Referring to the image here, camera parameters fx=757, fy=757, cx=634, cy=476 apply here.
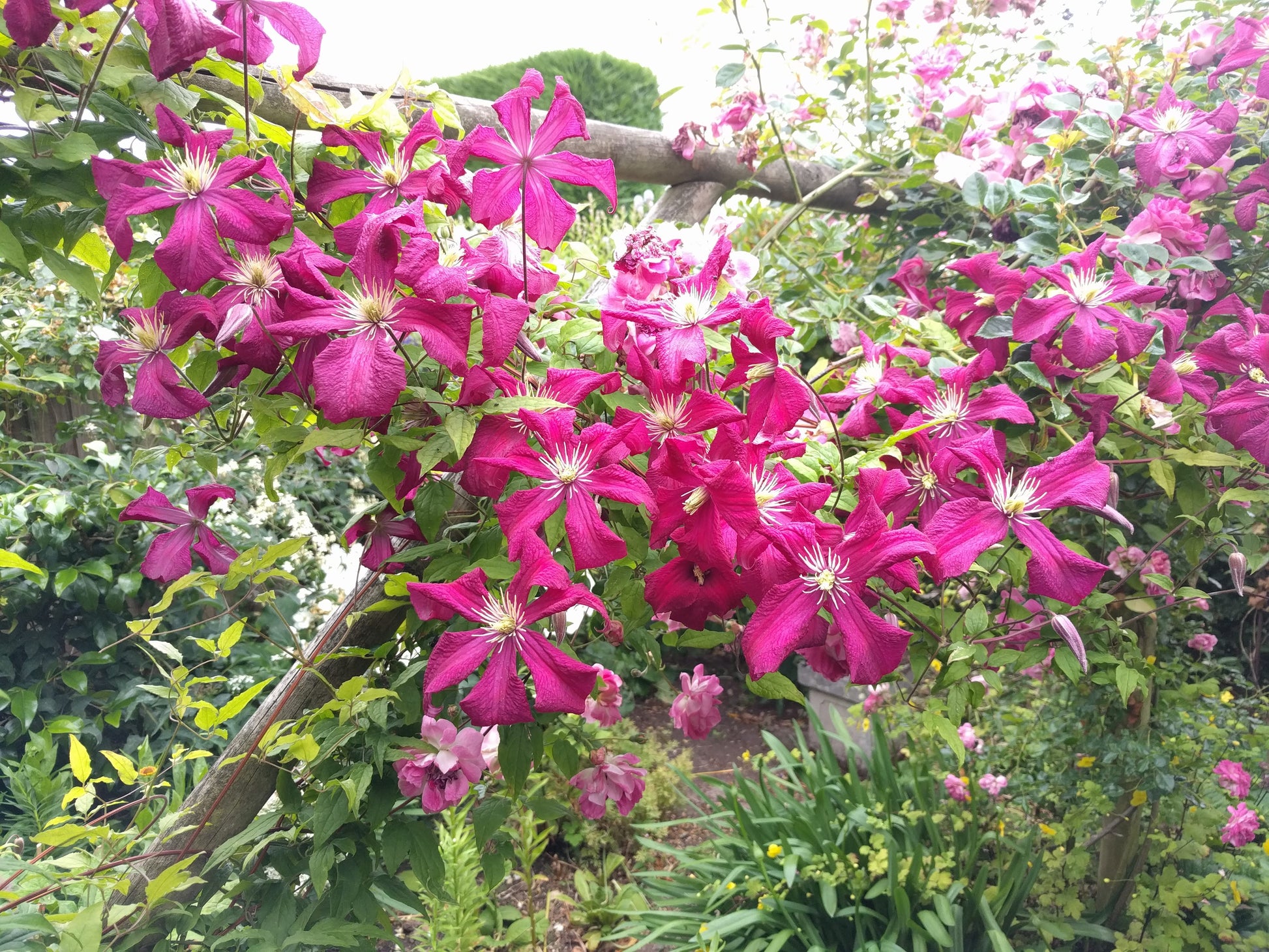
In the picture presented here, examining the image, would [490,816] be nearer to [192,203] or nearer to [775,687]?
[775,687]

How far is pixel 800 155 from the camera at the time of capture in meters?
1.88

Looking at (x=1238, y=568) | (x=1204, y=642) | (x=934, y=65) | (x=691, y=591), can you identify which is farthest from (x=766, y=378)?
(x=1204, y=642)

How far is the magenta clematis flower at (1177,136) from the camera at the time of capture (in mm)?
1006

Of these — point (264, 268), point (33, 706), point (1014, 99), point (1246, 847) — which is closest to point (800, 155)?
point (1014, 99)

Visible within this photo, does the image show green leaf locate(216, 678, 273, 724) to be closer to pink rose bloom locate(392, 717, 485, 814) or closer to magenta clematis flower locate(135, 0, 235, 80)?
pink rose bloom locate(392, 717, 485, 814)

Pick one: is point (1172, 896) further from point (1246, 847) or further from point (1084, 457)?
point (1084, 457)

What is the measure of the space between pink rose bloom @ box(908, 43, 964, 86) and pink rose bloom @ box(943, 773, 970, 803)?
63.7 inches

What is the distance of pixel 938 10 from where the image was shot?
168 cm

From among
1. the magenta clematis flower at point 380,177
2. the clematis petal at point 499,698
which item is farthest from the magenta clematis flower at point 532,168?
the clematis petal at point 499,698

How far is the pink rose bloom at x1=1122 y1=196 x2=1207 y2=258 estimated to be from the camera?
1.03 meters

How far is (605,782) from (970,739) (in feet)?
4.30

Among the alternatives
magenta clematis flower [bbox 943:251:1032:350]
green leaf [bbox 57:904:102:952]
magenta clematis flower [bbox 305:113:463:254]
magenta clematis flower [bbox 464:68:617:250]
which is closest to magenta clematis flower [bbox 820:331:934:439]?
magenta clematis flower [bbox 943:251:1032:350]

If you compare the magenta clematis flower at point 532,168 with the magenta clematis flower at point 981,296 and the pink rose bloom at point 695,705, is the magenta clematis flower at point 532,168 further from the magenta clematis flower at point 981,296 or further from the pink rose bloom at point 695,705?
the pink rose bloom at point 695,705

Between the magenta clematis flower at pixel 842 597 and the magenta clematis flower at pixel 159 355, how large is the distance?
0.51 m
